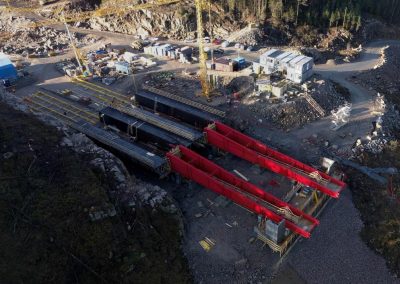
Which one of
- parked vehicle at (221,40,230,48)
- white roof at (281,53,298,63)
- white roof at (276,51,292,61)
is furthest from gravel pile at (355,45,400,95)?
parked vehicle at (221,40,230,48)

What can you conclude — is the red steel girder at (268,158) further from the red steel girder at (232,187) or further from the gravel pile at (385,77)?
the gravel pile at (385,77)

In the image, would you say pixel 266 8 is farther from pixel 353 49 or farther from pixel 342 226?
pixel 342 226

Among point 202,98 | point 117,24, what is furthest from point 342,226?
point 117,24

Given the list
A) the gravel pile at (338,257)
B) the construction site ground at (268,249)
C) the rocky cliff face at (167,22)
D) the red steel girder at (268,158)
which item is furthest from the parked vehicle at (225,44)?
the gravel pile at (338,257)

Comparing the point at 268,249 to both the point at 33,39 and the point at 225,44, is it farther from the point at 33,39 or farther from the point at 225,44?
the point at 33,39

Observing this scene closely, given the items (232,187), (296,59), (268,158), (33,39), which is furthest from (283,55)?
(33,39)
